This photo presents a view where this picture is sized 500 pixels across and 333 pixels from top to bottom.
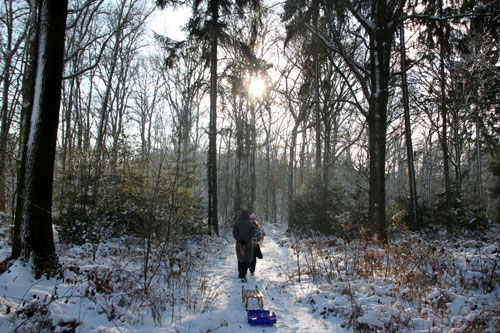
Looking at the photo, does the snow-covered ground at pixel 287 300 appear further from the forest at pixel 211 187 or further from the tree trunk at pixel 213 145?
the tree trunk at pixel 213 145

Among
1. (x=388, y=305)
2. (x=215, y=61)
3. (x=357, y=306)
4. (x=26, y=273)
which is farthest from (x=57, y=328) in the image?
(x=215, y=61)

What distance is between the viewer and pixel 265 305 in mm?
5008

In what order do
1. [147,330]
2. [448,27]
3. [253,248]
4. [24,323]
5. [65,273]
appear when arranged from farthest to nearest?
1. [448,27]
2. [253,248]
3. [65,273]
4. [147,330]
5. [24,323]

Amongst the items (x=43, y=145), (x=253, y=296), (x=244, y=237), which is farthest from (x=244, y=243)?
(x=43, y=145)

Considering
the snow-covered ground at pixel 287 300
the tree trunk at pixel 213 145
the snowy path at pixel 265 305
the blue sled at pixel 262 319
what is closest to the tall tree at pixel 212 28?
the tree trunk at pixel 213 145

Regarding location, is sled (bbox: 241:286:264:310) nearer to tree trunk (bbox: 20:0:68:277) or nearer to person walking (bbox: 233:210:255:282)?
person walking (bbox: 233:210:255:282)

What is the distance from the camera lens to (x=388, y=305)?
4.21 m

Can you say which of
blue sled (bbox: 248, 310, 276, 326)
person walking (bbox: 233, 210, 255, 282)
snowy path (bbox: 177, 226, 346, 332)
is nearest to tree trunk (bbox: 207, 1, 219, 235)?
snowy path (bbox: 177, 226, 346, 332)

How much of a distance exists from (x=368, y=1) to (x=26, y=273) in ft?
39.9

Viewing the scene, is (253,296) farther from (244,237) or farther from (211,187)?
(211,187)

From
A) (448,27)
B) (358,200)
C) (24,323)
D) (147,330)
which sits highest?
(448,27)

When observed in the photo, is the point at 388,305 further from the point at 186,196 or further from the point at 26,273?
the point at 186,196

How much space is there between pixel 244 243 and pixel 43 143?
471 centimetres

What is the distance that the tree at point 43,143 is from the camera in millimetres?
4566
